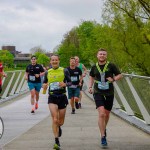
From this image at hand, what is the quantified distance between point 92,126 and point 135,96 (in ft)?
4.25

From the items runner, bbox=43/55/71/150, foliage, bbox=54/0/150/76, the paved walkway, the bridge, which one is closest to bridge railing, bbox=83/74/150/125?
the bridge

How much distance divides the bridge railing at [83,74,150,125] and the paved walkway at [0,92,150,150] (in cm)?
41

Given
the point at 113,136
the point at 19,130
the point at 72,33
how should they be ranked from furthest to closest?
the point at 72,33 → the point at 19,130 → the point at 113,136

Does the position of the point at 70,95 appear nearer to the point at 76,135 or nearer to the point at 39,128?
the point at 39,128

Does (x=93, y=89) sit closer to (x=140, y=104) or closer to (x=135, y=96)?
(x=140, y=104)

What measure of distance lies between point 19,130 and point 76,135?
159 centimetres

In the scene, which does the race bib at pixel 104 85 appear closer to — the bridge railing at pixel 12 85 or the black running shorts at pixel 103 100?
the black running shorts at pixel 103 100

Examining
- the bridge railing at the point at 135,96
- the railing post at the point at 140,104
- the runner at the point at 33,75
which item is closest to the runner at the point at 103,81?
the bridge railing at the point at 135,96

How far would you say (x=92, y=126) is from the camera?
10.2 m

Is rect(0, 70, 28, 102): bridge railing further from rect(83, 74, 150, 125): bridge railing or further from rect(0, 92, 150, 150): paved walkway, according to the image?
rect(0, 92, 150, 150): paved walkway

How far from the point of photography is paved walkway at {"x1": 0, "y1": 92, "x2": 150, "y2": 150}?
7.39 m

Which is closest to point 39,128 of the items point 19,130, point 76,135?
point 19,130

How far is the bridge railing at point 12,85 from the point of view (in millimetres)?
18691

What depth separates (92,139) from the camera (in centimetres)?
815
